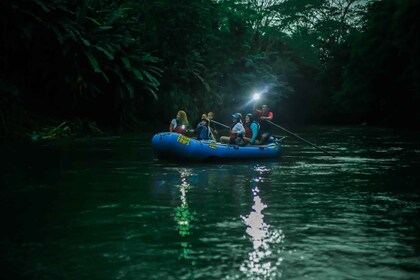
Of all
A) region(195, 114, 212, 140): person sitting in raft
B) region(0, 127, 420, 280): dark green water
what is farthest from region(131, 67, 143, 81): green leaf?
region(0, 127, 420, 280): dark green water

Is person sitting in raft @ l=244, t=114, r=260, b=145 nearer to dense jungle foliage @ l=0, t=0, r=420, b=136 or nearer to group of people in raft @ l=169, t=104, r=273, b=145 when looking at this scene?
group of people in raft @ l=169, t=104, r=273, b=145

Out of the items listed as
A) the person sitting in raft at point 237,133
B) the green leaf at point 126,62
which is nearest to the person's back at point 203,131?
the person sitting in raft at point 237,133

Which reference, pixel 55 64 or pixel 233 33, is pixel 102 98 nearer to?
pixel 55 64

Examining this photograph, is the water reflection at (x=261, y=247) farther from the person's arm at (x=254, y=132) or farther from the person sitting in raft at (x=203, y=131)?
the person's arm at (x=254, y=132)

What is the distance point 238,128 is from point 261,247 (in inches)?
394

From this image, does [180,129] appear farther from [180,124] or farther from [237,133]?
[237,133]

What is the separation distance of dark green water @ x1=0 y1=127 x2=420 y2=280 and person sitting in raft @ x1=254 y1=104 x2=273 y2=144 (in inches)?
111

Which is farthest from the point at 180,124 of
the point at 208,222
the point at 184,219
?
the point at 208,222

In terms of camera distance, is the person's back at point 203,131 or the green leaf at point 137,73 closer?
the person's back at point 203,131

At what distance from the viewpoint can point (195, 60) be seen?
3381 cm

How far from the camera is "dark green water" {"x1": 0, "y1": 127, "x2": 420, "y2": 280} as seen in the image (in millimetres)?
5438

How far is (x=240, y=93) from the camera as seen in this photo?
4191cm

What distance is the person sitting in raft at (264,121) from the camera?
1714 cm

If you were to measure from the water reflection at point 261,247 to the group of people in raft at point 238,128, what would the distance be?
6971 millimetres
